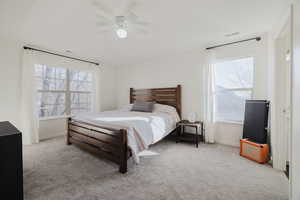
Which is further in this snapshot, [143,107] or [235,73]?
[143,107]

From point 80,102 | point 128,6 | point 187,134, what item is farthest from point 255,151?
point 80,102

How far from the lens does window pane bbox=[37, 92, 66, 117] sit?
3.57 metres

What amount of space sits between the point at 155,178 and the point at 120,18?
7.87ft

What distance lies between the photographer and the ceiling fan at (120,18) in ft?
5.92

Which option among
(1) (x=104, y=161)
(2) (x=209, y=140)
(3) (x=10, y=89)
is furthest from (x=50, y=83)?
(2) (x=209, y=140)

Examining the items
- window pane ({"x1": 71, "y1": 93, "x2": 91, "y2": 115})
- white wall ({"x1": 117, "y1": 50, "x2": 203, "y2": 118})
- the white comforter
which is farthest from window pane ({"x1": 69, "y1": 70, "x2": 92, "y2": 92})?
the white comforter

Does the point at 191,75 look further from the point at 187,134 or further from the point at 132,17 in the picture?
the point at 132,17

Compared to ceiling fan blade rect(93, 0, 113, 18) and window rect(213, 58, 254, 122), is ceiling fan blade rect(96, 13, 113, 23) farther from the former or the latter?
window rect(213, 58, 254, 122)

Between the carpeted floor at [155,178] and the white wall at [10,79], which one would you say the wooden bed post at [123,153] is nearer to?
the carpeted floor at [155,178]

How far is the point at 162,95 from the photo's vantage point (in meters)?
4.00

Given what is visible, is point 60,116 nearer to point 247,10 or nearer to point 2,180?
point 2,180

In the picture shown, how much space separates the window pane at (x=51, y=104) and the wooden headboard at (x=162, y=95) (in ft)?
7.39

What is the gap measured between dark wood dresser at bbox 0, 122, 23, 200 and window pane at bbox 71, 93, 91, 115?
343 cm

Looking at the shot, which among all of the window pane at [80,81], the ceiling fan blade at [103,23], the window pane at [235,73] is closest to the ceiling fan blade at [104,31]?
the ceiling fan blade at [103,23]
